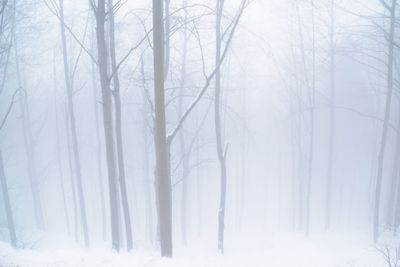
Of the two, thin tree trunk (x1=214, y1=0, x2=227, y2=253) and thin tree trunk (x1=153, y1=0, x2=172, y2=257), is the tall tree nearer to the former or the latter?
thin tree trunk (x1=153, y1=0, x2=172, y2=257)

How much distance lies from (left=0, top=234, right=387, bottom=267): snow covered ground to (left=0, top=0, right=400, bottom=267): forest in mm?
74

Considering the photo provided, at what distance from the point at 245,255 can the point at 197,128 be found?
10.2 m

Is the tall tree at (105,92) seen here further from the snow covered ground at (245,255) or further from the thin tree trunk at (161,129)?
the thin tree trunk at (161,129)

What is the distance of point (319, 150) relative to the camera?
39.8 m

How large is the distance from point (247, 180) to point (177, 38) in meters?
30.7

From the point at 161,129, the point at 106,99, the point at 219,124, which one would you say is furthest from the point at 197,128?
the point at 161,129

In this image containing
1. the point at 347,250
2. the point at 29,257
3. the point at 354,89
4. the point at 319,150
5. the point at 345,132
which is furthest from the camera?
the point at 319,150

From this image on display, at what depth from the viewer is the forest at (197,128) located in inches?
349

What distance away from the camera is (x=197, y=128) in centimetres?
2152

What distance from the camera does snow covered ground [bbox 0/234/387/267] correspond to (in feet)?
21.5

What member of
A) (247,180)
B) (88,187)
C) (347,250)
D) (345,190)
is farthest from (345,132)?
→ (88,187)

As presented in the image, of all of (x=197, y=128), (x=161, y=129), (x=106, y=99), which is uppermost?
(x=106, y=99)

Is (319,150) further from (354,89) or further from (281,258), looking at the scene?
(281,258)

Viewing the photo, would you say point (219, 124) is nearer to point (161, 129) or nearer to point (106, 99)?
point (106, 99)
